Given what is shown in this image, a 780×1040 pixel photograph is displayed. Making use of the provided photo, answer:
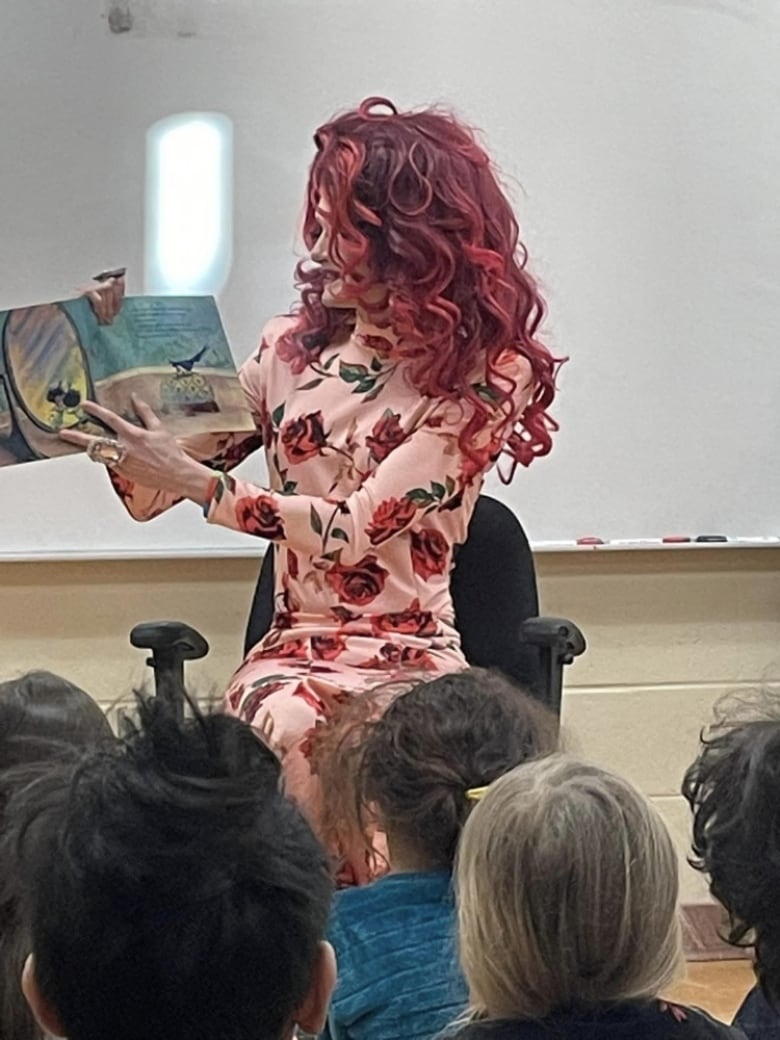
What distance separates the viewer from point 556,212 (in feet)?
8.88

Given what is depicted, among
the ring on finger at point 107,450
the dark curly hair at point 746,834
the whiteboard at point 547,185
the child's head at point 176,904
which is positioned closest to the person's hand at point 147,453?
the ring on finger at point 107,450

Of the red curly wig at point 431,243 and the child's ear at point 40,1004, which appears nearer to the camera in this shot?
the child's ear at point 40,1004

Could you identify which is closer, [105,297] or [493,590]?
[105,297]

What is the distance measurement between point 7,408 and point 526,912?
1011 millimetres

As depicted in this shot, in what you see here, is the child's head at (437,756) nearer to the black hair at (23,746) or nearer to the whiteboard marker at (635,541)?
the black hair at (23,746)

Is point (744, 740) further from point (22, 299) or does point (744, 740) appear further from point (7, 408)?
point (22, 299)

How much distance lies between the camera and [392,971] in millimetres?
1356

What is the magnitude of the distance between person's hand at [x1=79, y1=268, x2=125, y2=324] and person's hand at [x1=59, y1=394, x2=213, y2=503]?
0.11 metres

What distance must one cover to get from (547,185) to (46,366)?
1168 millimetres

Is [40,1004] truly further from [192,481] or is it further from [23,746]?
[192,481]

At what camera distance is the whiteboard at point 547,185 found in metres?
2.49

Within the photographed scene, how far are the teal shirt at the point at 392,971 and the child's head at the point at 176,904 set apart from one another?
416mm

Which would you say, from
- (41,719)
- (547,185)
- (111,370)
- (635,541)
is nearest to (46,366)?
(111,370)

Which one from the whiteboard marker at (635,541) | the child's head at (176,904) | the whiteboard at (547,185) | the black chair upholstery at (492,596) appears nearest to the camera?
the child's head at (176,904)
